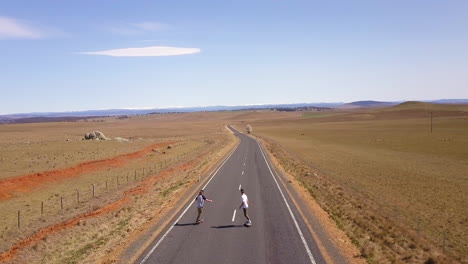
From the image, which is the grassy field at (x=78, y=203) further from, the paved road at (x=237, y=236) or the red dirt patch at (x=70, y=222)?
the paved road at (x=237, y=236)

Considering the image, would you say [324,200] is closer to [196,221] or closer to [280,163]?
[196,221]

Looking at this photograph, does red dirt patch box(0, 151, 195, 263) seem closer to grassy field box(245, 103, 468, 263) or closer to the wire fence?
the wire fence

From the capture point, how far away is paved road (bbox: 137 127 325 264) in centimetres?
1480

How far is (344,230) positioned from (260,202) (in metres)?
6.99

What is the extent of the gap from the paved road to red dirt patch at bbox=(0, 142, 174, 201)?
707 inches

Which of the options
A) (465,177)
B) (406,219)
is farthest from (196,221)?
(465,177)

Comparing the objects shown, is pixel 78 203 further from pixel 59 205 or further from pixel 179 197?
pixel 179 197

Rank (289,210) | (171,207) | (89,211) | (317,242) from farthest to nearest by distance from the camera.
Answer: (89,211)
(171,207)
(289,210)
(317,242)

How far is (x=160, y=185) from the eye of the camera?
109ft

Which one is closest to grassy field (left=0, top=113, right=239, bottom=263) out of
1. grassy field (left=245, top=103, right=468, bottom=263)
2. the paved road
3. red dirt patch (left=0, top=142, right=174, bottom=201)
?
red dirt patch (left=0, top=142, right=174, bottom=201)

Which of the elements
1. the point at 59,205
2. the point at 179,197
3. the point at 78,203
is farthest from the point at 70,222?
the point at 179,197

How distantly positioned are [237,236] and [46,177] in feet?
94.7

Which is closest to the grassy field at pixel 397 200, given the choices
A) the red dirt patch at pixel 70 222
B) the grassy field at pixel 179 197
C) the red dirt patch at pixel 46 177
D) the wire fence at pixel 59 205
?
the grassy field at pixel 179 197

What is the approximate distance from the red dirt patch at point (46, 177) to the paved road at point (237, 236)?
18.0 meters
